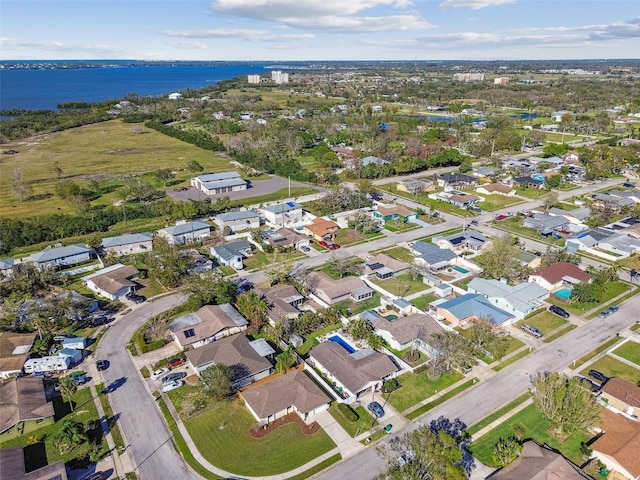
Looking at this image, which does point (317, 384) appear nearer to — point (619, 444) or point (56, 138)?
point (619, 444)

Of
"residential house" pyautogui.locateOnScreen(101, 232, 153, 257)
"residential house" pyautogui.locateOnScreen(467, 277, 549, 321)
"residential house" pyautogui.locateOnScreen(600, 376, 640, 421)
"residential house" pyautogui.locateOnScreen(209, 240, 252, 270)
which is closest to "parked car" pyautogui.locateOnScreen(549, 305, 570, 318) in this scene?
"residential house" pyautogui.locateOnScreen(467, 277, 549, 321)

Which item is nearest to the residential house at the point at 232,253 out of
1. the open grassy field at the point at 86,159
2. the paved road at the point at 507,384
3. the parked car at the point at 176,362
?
the parked car at the point at 176,362

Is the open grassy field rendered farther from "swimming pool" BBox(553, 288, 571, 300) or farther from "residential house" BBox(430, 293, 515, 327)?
"swimming pool" BBox(553, 288, 571, 300)

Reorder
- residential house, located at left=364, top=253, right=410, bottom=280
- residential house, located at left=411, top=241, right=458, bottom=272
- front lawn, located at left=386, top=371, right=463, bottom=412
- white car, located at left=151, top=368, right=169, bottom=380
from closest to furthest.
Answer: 1. front lawn, located at left=386, top=371, right=463, bottom=412
2. white car, located at left=151, top=368, right=169, bottom=380
3. residential house, located at left=364, top=253, right=410, bottom=280
4. residential house, located at left=411, top=241, right=458, bottom=272

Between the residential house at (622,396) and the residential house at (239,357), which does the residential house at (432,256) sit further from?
the residential house at (239,357)

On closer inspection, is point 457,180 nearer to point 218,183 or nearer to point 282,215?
point 282,215

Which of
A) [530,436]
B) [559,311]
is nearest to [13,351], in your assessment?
[530,436]
